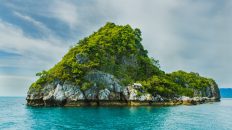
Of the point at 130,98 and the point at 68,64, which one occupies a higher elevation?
the point at 68,64

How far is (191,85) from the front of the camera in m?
107

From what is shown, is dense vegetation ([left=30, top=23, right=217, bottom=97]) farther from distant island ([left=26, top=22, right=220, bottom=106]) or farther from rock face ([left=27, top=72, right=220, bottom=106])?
rock face ([left=27, top=72, right=220, bottom=106])

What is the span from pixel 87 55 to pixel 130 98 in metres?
15.5

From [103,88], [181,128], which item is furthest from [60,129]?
[103,88]

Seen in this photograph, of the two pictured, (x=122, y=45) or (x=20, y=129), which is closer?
(x=20, y=129)

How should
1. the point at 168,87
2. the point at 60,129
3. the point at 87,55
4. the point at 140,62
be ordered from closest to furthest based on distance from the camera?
the point at 60,129 < the point at 87,55 < the point at 168,87 < the point at 140,62

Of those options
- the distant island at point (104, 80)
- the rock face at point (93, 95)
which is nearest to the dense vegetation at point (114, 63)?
the distant island at point (104, 80)

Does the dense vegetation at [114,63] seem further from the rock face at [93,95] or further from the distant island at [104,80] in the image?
the rock face at [93,95]

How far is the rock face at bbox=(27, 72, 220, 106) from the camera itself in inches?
2586

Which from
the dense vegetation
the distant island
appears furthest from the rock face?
the dense vegetation

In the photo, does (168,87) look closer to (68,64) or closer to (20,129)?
(68,64)

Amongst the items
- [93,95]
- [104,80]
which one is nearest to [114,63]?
[104,80]

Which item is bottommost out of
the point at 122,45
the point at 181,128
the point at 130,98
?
the point at 181,128

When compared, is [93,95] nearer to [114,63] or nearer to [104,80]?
[104,80]
